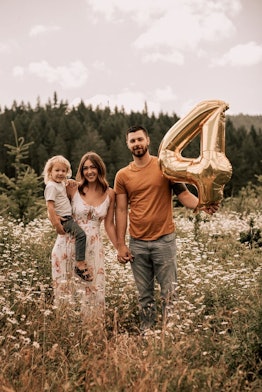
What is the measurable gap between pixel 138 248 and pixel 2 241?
111 inches

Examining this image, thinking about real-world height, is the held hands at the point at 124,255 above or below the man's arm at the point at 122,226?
below

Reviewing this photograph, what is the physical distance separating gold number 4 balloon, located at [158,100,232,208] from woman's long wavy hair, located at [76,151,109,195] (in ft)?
2.13

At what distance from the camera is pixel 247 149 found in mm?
62125

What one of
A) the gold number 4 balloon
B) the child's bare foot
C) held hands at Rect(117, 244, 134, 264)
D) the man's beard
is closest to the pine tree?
the child's bare foot

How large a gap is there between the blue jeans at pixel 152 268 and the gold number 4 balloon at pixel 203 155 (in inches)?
24.2

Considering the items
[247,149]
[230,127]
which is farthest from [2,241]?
[230,127]

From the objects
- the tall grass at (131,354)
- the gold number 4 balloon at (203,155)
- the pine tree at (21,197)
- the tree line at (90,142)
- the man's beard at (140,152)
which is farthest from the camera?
the tree line at (90,142)

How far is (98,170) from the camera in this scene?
4250mm

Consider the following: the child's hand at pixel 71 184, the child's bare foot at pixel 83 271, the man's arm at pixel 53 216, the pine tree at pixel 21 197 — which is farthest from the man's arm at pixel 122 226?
the pine tree at pixel 21 197

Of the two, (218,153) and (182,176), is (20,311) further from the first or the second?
(218,153)

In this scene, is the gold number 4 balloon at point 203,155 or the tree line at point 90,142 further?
the tree line at point 90,142

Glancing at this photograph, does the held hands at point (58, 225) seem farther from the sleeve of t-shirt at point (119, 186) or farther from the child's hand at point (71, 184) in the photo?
the sleeve of t-shirt at point (119, 186)

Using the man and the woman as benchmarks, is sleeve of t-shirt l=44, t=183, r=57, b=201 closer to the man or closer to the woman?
the woman

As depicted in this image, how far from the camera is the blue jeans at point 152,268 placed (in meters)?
4.11
